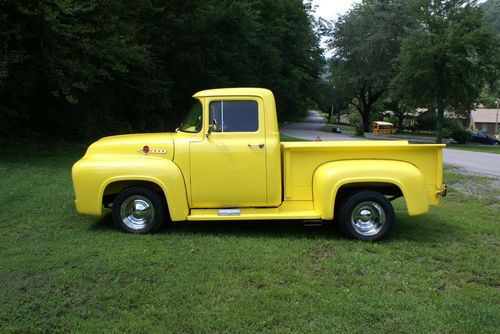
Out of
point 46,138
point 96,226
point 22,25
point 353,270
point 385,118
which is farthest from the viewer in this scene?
point 385,118

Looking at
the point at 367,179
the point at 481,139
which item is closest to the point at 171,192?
the point at 367,179

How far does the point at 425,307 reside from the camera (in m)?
4.36

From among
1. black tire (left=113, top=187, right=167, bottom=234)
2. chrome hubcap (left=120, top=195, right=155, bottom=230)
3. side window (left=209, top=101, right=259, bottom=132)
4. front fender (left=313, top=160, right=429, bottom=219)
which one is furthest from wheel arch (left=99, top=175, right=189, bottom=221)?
front fender (left=313, top=160, right=429, bottom=219)

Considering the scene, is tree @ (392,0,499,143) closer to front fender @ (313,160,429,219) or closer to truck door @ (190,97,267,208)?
front fender @ (313,160,429,219)

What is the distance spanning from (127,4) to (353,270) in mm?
15872

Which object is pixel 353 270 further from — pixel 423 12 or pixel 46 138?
pixel 423 12

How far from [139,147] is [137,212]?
0.87 m

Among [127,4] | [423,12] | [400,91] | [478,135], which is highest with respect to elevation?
[423,12]

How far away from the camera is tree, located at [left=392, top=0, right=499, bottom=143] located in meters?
36.6

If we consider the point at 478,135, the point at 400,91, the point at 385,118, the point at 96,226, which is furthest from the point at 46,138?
the point at 385,118

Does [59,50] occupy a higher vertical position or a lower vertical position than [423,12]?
lower

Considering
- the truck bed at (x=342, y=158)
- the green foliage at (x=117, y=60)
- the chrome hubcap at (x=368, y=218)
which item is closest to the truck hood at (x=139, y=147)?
the truck bed at (x=342, y=158)

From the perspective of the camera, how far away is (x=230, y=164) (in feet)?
20.7

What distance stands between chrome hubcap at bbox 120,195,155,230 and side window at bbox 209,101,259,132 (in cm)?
134
